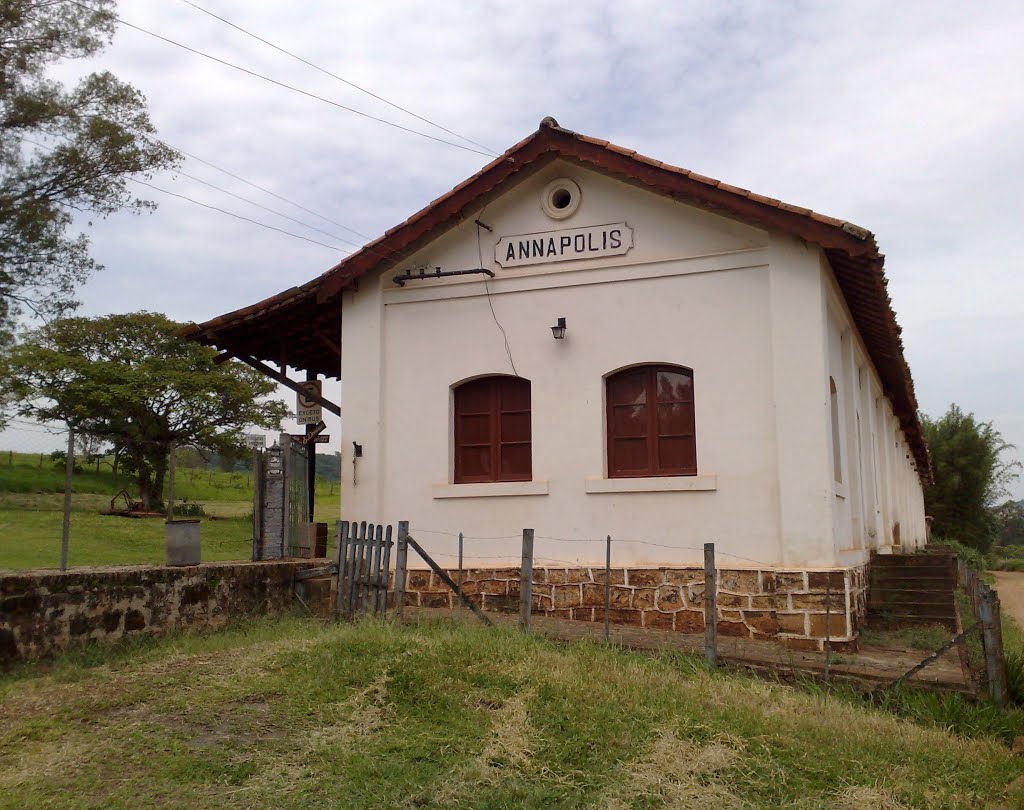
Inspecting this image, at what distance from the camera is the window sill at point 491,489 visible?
1079 cm

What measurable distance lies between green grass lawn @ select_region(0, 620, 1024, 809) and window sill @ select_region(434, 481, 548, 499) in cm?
316

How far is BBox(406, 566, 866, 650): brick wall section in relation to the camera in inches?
→ 363

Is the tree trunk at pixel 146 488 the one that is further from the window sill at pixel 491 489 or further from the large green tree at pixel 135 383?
the window sill at pixel 491 489

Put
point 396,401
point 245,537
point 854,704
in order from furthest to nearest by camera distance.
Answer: point 245,537 < point 396,401 < point 854,704

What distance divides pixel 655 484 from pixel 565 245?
3093mm

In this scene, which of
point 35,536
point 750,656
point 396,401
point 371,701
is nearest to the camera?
point 371,701

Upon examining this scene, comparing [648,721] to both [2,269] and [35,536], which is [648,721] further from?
[2,269]

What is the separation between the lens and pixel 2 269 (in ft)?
64.5

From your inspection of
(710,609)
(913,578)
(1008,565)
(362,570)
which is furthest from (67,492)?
(1008,565)

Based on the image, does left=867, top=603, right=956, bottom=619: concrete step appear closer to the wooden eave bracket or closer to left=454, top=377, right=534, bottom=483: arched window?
left=454, top=377, right=534, bottom=483: arched window

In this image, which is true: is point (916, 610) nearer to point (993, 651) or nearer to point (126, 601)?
point (993, 651)

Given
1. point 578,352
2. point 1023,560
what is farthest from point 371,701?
point 1023,560

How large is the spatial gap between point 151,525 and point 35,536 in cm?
613

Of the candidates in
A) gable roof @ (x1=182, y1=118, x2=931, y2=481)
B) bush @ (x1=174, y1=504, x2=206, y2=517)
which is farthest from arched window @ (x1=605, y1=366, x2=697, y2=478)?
bush @ (x1=174, y1=504, x2=206, y2=517)
